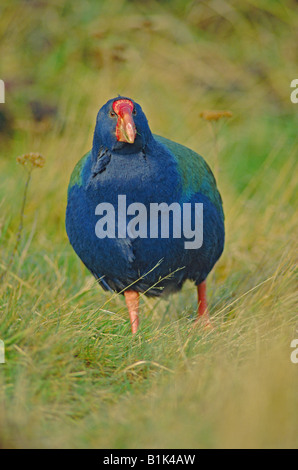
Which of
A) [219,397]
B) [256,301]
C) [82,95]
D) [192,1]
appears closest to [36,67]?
[82,95]

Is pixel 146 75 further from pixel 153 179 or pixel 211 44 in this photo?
pixel 153 179

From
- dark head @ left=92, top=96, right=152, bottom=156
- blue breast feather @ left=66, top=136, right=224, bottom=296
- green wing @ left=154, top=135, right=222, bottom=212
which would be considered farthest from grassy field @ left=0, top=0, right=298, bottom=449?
dark head @ left=92, top=96, right=152, bottom=156

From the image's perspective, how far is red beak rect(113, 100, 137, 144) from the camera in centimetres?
296

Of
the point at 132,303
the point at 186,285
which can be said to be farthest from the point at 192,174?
the point at 186,285

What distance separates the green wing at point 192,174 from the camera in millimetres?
3322

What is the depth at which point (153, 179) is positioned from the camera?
3.14 m

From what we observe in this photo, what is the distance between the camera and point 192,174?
340cm

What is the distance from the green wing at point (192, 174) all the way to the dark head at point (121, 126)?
277 millimetres

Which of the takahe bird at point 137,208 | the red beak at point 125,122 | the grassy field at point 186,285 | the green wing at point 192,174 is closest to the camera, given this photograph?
the grassy field at point 186,285

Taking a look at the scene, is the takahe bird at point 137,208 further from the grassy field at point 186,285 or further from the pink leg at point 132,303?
the grassy field at point 186,285

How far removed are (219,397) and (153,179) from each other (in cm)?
110

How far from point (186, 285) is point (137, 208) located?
1487 mm

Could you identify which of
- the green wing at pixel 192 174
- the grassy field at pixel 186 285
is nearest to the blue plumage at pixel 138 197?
the green wing at pixel 192 174

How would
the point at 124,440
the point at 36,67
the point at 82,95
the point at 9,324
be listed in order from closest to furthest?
the point at 124,440, the point at 9,324, the point at 82,95, the point at 36,67
